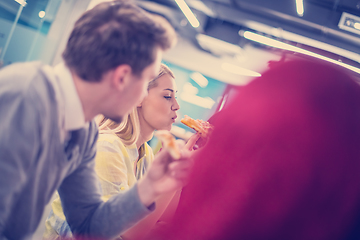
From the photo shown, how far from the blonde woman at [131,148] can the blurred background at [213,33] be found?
2.60 ft

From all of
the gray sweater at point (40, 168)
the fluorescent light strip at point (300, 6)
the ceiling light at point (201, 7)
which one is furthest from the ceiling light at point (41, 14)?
the gray sweater at point (40, 168)

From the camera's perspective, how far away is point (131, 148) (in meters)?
1.98

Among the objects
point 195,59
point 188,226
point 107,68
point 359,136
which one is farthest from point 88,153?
point 195,59

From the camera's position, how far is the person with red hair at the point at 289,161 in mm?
885

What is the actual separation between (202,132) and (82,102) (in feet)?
3.36

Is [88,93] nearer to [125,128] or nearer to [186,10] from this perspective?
[125,128]

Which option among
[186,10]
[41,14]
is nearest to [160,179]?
[41,14]

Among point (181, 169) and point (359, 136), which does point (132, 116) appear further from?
point (359, 136)

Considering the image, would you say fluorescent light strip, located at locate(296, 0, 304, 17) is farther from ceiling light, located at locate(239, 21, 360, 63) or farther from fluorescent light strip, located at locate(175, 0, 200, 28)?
fluorescent light strip, located at locate(175, 0, 200, 28)

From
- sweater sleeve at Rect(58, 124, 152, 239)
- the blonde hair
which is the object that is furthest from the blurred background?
sweater sleeve at Rect(58, 124, 152, 239)

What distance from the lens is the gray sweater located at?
0.85 metres

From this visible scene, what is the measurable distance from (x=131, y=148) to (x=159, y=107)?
0.38 meters

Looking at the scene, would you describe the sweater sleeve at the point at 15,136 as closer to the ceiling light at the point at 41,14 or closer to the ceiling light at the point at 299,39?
the ceiling light at the point at 41,14

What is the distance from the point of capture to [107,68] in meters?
1.02
